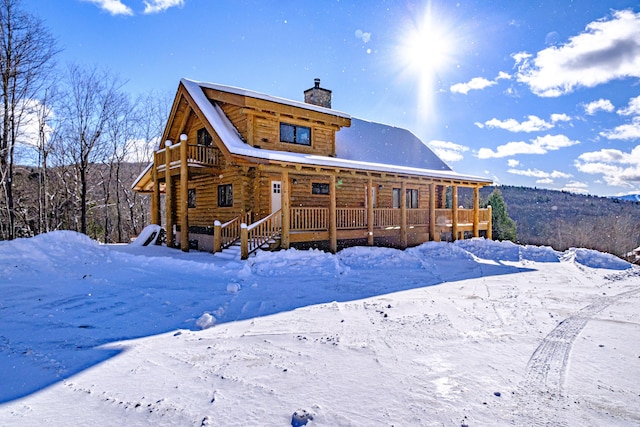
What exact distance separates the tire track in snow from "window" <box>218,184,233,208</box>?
1310 centimetres

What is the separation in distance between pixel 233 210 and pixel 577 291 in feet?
40.6

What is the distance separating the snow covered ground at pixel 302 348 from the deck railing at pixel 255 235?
1787 millimetres

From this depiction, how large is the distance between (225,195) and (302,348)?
495 inches

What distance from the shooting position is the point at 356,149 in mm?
19500

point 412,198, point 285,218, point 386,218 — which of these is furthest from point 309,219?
point 412,198

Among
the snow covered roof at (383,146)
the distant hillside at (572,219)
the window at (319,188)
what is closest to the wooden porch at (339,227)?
the window at (319,188)

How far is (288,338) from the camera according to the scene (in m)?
5.11

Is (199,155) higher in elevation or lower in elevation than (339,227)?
higher

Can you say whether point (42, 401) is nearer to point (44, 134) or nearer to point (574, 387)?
point (574, 387)

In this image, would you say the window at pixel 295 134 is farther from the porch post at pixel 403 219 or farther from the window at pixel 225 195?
the porch post at pixel 403 219

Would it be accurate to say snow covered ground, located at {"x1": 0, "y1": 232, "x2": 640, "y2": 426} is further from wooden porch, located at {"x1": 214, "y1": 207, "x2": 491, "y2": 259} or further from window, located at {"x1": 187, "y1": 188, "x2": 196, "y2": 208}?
window, located at {"x1": 187, "y1": 188, "x2": 196, "y2": 208}

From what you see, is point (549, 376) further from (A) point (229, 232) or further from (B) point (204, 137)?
(B) point (204, 137)

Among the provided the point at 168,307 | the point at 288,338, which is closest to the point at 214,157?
the point at 168,307

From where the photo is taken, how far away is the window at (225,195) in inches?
624
